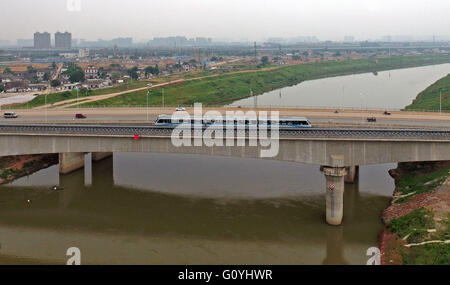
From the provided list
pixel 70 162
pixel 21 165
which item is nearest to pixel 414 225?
pixel 70 162

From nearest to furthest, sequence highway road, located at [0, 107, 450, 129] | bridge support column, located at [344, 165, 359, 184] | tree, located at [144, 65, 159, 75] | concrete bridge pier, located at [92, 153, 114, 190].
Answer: highway road, located at [0, 107, 450, 129]
bridge support column, located at [344, 165, 359, 184]
concrete bridge pier, located at [92, 153, 114, 190]
tree, located at [144, 65, 159, 75]

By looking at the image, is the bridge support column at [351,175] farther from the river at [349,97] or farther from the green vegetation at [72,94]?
the green vegetation at [72,94]

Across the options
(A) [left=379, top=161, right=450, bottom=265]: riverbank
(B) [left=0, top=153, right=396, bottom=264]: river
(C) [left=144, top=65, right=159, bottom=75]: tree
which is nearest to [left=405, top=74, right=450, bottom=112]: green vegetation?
(B) [left=0, top=153, right=396, bottom=264]: river

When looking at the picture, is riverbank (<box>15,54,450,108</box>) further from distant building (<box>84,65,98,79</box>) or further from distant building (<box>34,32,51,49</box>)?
distant building (<box>34,32,51,49</box>)

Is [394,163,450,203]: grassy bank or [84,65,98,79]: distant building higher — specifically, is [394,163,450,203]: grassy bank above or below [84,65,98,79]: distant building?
below

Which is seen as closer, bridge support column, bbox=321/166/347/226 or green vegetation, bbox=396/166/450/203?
bridge support column, bbox=321/166/347/226

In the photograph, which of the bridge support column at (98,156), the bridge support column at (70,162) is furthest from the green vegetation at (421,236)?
the bridge support column at (70,162)

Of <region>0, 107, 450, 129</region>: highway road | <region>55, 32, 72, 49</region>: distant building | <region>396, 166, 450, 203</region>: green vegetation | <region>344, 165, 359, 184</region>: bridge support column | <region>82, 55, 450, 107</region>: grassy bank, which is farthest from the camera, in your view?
<region>55, 32, 72, 49</region>: distant building

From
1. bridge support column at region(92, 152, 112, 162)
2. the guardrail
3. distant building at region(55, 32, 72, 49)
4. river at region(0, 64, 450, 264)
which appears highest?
distant building at region(55, 32, 72, 49)
